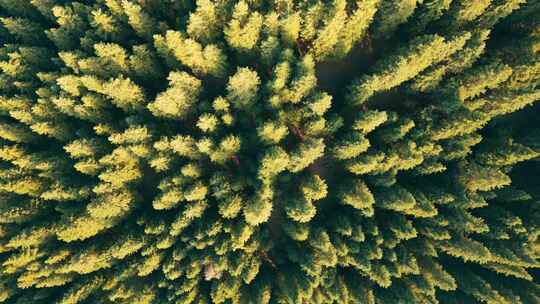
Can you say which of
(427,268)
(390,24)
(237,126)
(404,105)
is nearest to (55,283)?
(237,126)

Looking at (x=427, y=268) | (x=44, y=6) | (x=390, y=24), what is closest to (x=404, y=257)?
(x=427, y=268)

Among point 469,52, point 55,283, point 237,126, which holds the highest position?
point 469,52

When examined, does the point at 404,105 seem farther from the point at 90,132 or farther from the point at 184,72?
the point at 90,132

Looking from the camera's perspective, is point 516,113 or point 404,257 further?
point 516,113

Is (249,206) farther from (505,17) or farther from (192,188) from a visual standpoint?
(505,17)

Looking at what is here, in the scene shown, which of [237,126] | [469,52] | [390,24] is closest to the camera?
[469,52]

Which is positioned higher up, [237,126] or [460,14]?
[460,14]

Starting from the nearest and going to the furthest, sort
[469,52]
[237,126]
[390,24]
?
[469,52] < [390,24] < [237,126]
